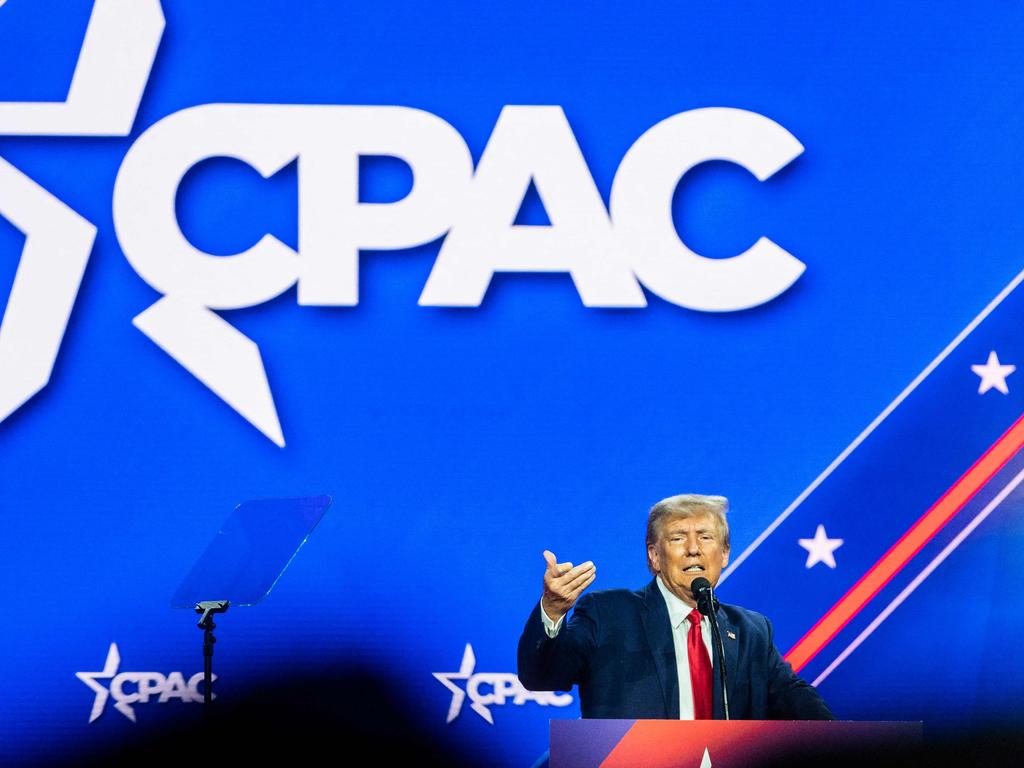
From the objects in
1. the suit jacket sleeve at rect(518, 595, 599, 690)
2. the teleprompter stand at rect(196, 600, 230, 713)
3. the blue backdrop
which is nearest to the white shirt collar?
the suit jacket sleeve at rect(518, 595, 599, 690)

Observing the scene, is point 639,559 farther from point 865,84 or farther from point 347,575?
point 865,84

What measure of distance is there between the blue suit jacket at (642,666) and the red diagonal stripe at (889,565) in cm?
67

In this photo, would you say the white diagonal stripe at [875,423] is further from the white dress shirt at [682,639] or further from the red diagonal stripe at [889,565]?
the white dress shirt at [682,639]

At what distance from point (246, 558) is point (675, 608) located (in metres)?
1.13

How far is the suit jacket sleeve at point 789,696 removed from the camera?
338 centimetres

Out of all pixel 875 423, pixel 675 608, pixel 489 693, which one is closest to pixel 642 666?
pixel 675 608

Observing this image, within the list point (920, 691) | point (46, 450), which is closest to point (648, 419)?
point (920, 691)

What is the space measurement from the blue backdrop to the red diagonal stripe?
A: 1.0 inches

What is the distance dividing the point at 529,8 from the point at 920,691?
8.04ft

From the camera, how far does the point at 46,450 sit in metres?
4.24

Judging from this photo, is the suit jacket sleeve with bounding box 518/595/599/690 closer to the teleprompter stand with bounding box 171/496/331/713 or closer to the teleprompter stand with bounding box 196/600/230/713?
the teleprompter stand with bounding box 171/496/331/713

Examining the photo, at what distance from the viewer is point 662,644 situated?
3.56 metres

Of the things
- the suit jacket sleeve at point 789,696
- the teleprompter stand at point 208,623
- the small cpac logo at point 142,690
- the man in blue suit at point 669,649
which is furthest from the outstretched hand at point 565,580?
the small cpac logo at point 142,690

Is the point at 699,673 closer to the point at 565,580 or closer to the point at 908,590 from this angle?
the point at 565,580
